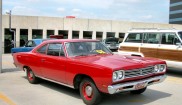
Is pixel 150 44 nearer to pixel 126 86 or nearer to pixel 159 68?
pixel 159 68

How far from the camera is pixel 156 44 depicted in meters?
11.9

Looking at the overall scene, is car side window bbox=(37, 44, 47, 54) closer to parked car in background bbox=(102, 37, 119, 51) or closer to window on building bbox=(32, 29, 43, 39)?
parked car in background bbox=(102, 37, 119, 51)

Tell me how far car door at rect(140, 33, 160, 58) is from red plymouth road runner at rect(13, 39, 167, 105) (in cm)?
433

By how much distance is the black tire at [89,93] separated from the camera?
653 centimetres

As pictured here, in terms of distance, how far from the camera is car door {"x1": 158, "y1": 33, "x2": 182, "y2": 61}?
36.2ft

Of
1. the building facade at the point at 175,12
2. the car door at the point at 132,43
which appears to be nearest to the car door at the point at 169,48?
the car door at the point at 132,43

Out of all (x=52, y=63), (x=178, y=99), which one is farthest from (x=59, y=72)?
(x=178, y=99)

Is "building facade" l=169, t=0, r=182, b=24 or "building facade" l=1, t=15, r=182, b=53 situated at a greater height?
"building facade" l=169, t=0, r=182, b=24

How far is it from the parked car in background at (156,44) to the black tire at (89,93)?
5.39m

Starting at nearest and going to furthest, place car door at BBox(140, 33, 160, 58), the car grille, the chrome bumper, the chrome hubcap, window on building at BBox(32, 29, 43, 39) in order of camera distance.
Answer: the chrome bumper → the car grille → the chrome hubcap → car door at BBox(140, 33, 160, 58) → window on building at BBox(32, 29, 43, 39)

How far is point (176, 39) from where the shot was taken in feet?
36.7

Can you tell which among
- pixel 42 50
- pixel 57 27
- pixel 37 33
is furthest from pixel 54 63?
pixel 37 33

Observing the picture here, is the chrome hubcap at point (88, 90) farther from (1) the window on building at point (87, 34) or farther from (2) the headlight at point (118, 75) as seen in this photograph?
(1) the window on building at point (87, 34)

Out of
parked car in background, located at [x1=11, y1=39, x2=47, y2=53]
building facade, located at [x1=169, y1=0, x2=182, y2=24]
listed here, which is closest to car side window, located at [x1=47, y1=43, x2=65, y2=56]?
parked car in background, located at [x1=11, y1=39, x2=47, y2=53]
